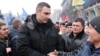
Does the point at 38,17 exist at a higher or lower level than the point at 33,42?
higher

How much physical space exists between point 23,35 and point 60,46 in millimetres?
746

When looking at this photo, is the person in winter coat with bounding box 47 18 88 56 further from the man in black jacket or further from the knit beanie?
the knit beanie

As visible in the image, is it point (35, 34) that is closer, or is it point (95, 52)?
point (95, 52)

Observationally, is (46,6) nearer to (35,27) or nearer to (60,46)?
(35,27)

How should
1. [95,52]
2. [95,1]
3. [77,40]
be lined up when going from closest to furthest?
[95,52]
[77,40]
[95,1]

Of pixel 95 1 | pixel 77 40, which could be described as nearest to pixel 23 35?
pixel 77 40

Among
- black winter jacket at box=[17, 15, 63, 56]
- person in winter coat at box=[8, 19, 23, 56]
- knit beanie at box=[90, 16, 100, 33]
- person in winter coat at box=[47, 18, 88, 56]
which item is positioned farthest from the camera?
person in winter coat at box=[8, 19, 23, 56]

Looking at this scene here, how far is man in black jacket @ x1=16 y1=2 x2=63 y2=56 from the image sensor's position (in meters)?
5.49

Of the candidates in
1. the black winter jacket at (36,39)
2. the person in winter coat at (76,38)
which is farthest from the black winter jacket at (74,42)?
the black winter jacket at (36,39)

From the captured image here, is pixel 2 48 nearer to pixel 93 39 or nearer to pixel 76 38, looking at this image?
pixel 76 38

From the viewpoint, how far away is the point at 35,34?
5523 mm

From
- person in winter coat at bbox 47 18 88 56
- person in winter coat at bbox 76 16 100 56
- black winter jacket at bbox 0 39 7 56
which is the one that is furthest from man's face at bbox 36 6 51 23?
person in winter coat at bbox 76 16 100 56

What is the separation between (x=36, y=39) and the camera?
5.52 meters

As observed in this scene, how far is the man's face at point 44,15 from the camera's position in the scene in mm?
5508
